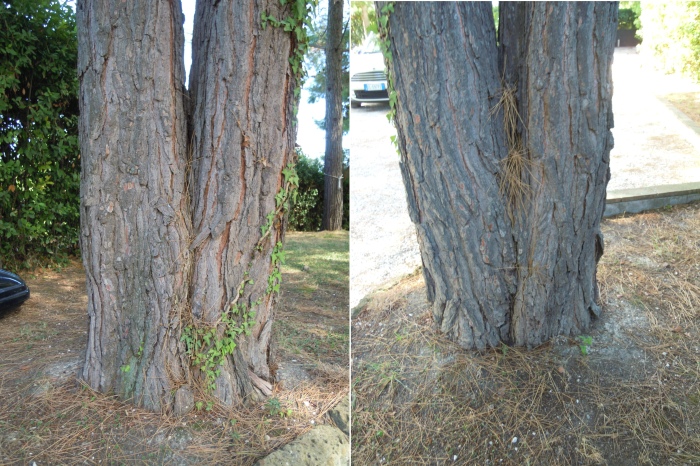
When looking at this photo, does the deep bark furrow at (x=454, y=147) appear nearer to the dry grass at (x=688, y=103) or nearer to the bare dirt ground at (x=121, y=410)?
the bare dirt ground at (x=121, y=410)

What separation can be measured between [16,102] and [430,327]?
3.86 m

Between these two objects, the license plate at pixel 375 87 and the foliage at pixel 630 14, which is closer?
the foliage at pixel 630 14

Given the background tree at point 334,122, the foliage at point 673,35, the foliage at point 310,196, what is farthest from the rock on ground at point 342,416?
the foliage at point 310,196

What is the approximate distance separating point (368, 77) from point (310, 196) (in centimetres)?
260

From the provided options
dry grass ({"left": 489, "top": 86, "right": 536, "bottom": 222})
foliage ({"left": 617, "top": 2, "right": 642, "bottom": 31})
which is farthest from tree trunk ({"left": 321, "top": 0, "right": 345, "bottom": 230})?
dry grass ({"left": 489, "top": 86, "right": 536, "bottom": 222})

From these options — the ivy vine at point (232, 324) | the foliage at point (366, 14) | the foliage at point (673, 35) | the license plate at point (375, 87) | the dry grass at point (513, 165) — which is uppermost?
the foliage at point (673, 35)

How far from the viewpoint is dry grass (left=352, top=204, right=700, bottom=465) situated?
2.26 meters

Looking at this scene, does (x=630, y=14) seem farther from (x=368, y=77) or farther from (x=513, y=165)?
(x=513, y=165)

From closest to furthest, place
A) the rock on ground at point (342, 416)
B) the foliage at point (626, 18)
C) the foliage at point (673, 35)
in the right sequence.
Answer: the rock on ground at point (342, 416) → the foliage at point (673, 35) → the foliage at point (626, 18)

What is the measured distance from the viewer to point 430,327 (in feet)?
9.65

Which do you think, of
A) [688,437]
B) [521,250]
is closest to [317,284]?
[521,250]

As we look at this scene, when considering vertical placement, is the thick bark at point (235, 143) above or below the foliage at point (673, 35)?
below

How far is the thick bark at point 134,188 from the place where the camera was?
2207mm

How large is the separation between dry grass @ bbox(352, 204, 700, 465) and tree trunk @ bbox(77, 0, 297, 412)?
82cm
